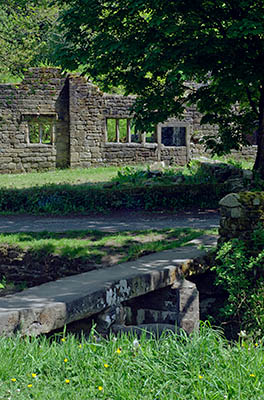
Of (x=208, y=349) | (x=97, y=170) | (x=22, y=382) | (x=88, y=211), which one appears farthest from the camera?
(x=97, y=170)

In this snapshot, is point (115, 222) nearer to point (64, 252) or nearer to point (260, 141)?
point (64, 252)

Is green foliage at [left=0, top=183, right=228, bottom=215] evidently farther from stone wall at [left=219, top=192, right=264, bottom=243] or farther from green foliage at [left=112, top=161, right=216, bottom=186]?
stone wall at [left=219, top=192, right=264, bottom=243]

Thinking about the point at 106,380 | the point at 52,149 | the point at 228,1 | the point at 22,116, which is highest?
the point at 228,1

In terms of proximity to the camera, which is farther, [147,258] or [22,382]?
[147,258]

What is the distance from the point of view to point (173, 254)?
27.0ft

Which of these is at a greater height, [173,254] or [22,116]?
[22,116]

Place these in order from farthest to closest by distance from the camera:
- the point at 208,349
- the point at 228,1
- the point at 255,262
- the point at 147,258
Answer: the point at 228,1, the point at 147,258, the point at 255,262, the point at 208,349

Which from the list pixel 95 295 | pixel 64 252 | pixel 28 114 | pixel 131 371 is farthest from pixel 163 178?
pixel 131 371

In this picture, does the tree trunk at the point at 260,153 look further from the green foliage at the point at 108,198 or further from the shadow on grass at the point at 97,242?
the shadow on grass at the point at 97,242

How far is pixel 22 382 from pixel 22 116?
17318 mm

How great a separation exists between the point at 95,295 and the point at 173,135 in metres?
17.9

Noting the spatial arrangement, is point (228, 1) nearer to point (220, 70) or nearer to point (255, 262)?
point (220, 70)

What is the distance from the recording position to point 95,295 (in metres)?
6.07

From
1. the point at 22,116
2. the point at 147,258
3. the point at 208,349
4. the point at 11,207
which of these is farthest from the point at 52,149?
the point at 208,349
